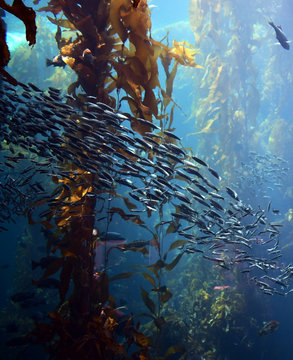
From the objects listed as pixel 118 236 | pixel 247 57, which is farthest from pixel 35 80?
pixel 118 236

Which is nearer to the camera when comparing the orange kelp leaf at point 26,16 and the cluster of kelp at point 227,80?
the orange kelp leaf at point 26,16

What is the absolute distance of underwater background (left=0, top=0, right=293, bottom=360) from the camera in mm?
3457

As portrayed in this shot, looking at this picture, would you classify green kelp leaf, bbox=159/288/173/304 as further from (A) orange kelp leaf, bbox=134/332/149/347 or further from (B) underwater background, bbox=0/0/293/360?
(A) orange kelp leaf, bbox=134/332/149/347

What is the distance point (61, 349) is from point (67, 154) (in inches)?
100

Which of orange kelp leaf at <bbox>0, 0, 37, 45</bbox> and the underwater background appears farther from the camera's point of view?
the underwater background

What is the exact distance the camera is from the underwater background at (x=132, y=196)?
3457 mm

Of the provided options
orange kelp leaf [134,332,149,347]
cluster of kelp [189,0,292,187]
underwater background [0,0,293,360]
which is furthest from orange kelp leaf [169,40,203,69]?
cluster of kelp [189,0,292,187]

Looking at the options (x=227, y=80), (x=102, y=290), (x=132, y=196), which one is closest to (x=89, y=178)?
(x=132, y=196)

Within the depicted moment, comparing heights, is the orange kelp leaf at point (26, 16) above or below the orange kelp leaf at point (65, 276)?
above

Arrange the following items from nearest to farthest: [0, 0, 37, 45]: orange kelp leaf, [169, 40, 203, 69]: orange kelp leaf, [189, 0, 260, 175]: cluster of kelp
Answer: [0, 0, 37, 45]: orange kelp leaf → [169, 40, 203, 69]: orange kelp leaf → [189, 0, 260, 175]: cluster of kelp

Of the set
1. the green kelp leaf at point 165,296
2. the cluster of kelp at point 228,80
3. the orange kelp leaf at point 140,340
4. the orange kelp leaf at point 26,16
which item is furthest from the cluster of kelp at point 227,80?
the orange kelp leaf at point 26,16

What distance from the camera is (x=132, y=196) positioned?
3855 mm

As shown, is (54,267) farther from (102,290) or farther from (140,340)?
(140,340)

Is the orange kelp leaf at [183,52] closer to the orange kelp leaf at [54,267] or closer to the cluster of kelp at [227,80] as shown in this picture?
the orange kelp leaf at [54,267]
